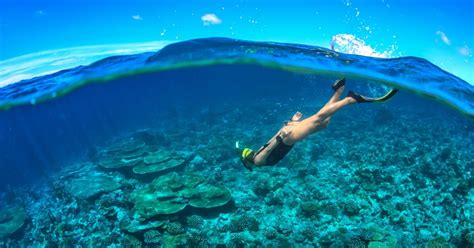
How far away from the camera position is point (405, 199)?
36.8 feet

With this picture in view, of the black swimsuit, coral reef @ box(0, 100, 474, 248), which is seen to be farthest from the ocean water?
the black swimsuit

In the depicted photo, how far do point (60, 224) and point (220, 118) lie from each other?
14109 mm

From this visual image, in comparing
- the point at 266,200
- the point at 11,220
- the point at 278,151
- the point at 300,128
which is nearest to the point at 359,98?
the point at 300,128

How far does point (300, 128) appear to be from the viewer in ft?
21.7

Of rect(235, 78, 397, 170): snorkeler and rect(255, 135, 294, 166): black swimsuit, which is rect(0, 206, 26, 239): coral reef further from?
rect(255, 135, 294, 166): black swimsuit

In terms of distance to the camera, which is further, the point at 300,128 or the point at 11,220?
the point at 11,220

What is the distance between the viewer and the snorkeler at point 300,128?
6.27 m

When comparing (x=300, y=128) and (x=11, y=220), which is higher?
(x=300, y=128)

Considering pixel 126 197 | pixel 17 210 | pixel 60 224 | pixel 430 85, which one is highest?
pixel 430 85

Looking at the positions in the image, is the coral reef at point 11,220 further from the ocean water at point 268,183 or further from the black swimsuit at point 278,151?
the black swimsuit at point 278,151

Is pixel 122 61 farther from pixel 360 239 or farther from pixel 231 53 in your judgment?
pixel 360 239

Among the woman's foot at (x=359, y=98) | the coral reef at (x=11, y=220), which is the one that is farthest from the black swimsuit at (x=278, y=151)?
the coral reef at (x=11, y=220)

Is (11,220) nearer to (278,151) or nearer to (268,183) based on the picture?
(268,183)

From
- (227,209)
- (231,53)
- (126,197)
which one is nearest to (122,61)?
(231,53)
